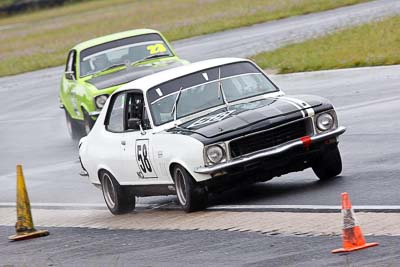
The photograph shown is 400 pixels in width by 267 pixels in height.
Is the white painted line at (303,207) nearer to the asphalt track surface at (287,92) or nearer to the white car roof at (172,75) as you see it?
the asphalt track surface at (287,92)

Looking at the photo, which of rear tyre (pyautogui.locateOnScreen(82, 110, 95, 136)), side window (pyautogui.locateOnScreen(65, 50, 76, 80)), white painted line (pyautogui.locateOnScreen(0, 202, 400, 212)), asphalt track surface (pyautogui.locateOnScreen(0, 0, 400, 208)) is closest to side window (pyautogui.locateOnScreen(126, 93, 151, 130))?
white painted line (pyautogui.locateOnScreen(0, 202, 400, 212))

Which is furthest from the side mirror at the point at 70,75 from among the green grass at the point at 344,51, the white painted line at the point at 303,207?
the white painted line at the point at 303,207

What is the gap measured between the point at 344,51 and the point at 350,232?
19133mm

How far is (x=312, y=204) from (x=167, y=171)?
1.75 meters

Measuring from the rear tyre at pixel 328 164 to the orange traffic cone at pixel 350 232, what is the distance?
11.8ft

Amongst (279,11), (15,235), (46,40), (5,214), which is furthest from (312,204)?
(46,40)

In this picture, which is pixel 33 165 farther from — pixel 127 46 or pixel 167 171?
pixel 167 171

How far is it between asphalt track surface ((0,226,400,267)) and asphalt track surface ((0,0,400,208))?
1.29 meters

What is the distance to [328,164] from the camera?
12016mm

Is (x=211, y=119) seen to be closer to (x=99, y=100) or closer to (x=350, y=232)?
(x=350, y=232)

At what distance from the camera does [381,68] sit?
22.9 meters

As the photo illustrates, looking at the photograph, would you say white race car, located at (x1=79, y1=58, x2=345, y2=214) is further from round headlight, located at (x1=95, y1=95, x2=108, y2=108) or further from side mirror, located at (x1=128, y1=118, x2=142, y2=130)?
round headlight, located at (x1=95, y1=95, x2=108, y2=108)

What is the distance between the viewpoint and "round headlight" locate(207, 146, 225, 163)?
11.2m

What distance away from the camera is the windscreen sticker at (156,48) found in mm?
20734
